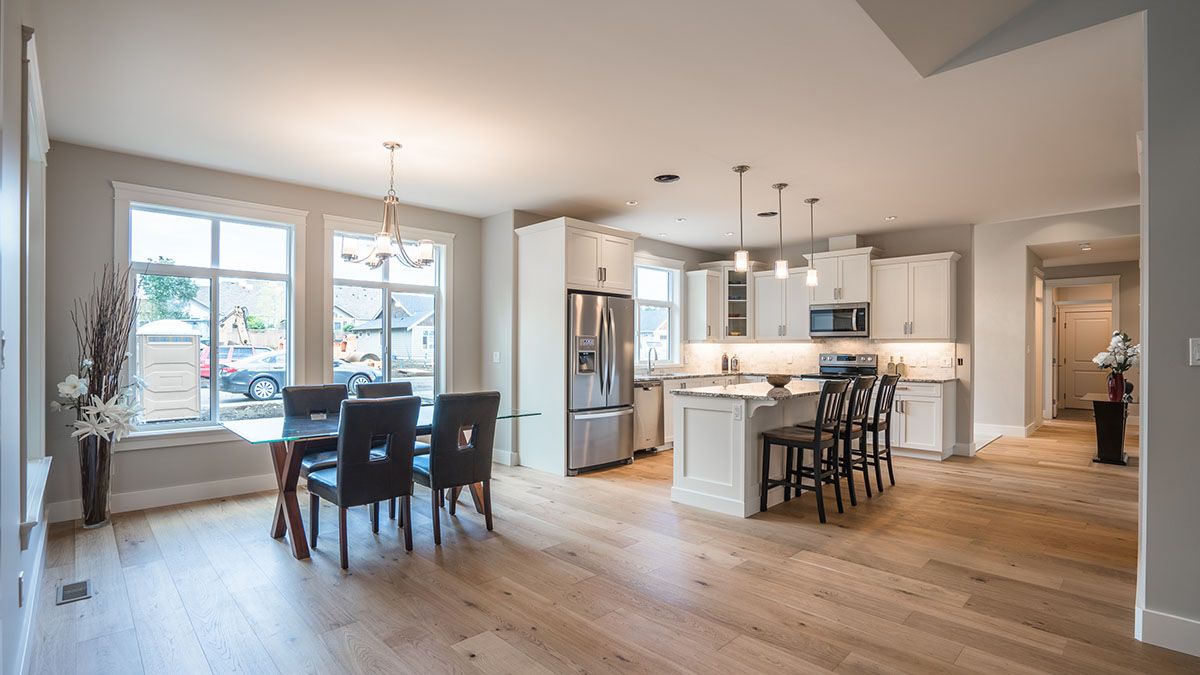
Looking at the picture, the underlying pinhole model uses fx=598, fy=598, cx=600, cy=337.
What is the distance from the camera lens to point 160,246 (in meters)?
4.48

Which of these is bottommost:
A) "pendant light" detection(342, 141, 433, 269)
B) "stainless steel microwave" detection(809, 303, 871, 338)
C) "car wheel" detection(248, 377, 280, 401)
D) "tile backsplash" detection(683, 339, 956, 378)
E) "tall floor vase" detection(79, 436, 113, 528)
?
"tall floor vase" detection(79, 436, 113, 528)

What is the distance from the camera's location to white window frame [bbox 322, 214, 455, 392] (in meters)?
5.23

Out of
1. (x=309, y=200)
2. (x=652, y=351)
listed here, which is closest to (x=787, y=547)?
(x=652, y=351)

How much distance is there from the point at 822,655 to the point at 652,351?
207 inches

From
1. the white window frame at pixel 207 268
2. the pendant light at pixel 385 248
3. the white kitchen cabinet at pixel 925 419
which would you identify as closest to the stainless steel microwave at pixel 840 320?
the white kitchen cabinet at pixel 925 419

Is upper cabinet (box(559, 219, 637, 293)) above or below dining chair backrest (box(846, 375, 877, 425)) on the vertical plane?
above

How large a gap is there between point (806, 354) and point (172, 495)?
22.1ft

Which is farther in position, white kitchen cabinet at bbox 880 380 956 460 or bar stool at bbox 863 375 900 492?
white kitchen cabinet at bbox 880 380 956 460

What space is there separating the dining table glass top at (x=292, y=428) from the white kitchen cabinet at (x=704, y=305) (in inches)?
177

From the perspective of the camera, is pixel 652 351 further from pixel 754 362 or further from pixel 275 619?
pixel 275 619

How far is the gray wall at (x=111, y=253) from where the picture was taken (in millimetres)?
3990

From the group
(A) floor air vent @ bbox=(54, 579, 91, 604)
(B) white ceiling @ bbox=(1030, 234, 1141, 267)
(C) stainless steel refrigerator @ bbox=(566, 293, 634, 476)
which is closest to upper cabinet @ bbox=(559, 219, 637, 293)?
(C) stainless steel refrigerator @ bbox=(566, 293, 634, 476)

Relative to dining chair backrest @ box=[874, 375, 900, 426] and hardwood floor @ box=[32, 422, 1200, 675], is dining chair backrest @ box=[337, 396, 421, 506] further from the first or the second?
dining chair backrest @ box=[874, 375, 900, 426]

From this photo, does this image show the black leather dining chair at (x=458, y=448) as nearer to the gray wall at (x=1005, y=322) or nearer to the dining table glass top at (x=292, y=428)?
the dining table glass top at (x=292, y=428)
